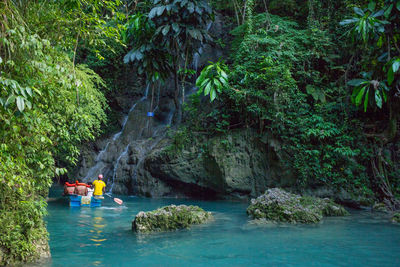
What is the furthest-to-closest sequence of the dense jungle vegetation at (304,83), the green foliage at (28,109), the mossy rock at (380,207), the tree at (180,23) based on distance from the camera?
the tree at (180,23)
the mossy rock at (380,207)
the dense jungle vegetation at (304,83)
the green foliage at (28,109)

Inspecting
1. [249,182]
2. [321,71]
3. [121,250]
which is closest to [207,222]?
[121,250]

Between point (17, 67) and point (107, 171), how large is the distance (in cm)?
1269

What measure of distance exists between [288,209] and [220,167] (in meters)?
4.53

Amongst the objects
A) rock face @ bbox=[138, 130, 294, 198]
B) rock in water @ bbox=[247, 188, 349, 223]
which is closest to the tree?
rock face @ bbox=[138, 130, 294, 198]

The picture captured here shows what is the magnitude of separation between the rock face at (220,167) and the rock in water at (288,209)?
2.82 meters

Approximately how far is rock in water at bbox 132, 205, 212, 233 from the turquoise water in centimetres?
25

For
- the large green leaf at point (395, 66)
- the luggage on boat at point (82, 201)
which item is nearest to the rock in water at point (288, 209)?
the large green leaf at point (395, 66)

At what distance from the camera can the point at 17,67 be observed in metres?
4.34

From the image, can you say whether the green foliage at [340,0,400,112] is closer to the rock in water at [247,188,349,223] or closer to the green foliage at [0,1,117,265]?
the rock in water at [247,188,349,223]

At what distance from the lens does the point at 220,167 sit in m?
13.4

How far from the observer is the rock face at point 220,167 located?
521 inches

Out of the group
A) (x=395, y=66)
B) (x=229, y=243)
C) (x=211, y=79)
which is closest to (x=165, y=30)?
(x=211, y=79)

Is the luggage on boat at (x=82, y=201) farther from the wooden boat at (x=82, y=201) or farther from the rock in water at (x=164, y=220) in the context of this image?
the rock in water at (x=164, y=220)

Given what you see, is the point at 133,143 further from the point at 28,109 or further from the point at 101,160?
the point at 28,109
